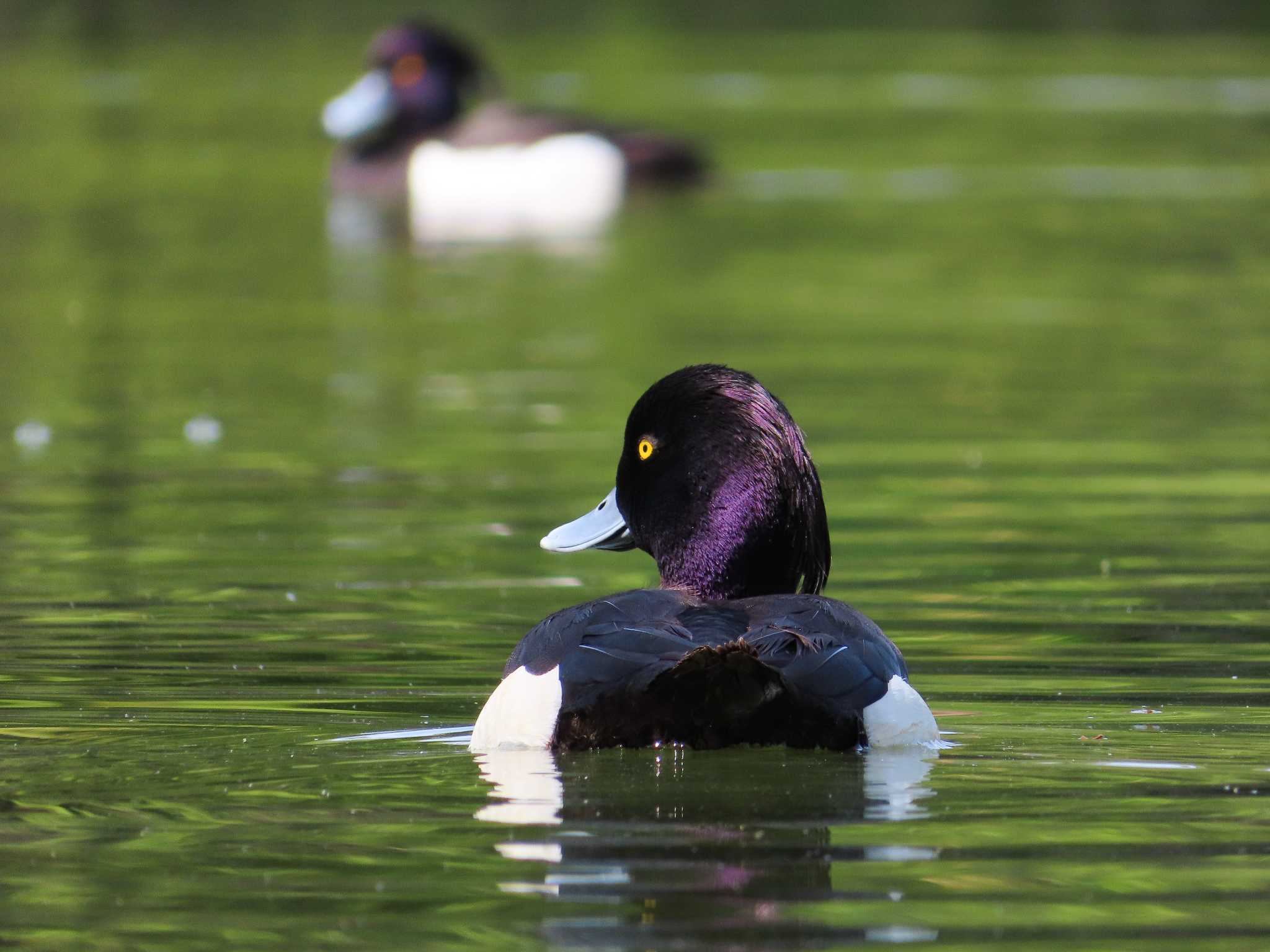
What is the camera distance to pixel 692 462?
20.5 ft

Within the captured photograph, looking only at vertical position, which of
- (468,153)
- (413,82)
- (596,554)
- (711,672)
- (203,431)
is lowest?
(596,554)

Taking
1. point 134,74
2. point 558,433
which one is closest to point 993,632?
point 558,433

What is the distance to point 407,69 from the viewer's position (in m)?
27.8

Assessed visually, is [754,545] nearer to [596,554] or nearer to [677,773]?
[677,773]

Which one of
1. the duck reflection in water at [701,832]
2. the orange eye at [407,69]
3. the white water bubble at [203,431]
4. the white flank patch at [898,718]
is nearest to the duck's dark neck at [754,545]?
the white flank patch at [898,718]

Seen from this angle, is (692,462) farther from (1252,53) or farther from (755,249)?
(1252,53)

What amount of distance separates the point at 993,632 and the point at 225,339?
29.1ft

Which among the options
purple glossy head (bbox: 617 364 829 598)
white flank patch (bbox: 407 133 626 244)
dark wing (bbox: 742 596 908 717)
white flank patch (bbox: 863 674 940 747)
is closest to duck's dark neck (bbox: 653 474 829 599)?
purple glossy head (bbox: 617 364 829 598)

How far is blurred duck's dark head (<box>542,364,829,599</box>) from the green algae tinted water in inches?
24.2

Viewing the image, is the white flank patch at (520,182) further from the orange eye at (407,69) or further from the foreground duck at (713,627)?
the foreground duck at (713,627)

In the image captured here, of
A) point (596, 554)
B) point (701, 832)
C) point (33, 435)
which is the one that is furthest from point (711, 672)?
point (33, 435)

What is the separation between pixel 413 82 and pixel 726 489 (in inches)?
876

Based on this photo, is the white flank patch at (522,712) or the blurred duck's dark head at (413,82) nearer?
the white flank patch at (522,712)

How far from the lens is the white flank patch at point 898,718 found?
213 inches
